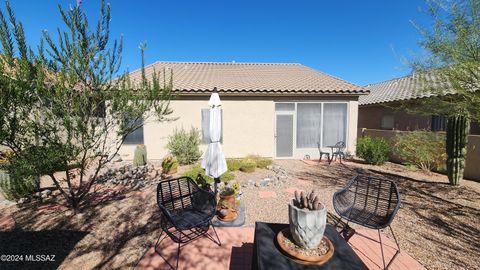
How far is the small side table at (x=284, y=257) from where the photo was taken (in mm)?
2278

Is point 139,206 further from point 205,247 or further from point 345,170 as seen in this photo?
point 345,170

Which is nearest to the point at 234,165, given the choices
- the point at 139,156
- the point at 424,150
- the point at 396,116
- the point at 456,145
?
the point at 139,156

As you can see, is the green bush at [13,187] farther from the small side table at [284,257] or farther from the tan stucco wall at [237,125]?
the small side table at [284,257]

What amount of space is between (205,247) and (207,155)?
6.27 ft

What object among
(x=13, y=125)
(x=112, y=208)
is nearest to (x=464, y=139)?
(x=112, y=208)

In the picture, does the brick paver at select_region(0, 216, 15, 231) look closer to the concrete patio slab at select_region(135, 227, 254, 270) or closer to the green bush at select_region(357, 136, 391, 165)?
the concrete patio slab at select_region(135, 227, 254, 270)

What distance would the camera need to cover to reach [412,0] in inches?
213

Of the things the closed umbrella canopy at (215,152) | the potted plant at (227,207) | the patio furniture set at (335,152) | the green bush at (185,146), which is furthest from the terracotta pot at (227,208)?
the patio furniture set at (335,152)

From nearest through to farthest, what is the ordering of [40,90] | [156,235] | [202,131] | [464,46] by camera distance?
[40,90], [156,235], [464,46], [202,131]

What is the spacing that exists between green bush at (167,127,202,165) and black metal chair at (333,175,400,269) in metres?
6.78

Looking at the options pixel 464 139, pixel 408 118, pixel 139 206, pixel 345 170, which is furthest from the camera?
pixel 408 118

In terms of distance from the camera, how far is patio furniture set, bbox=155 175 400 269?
2572mm

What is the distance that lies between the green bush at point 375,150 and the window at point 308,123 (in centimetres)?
217

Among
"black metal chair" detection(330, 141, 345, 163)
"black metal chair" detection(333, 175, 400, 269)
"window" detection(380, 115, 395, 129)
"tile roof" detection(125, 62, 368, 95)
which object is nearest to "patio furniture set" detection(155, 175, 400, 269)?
"black metal chair" detection(333, 175, 400, 269)
